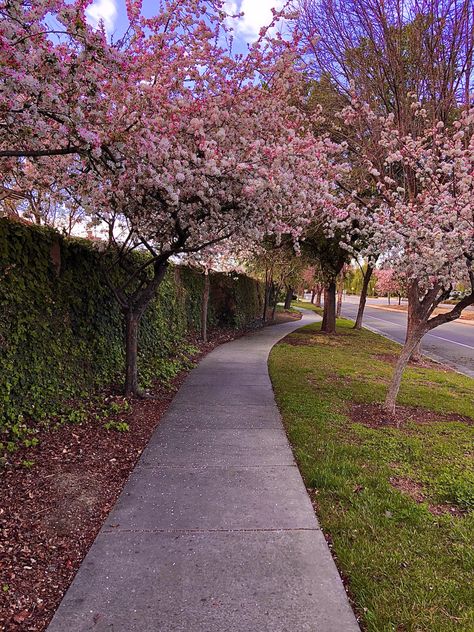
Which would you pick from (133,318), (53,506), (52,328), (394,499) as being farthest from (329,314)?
(53,506)

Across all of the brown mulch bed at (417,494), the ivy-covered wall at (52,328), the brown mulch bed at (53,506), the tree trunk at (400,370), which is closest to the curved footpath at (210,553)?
the brown mulch bed at (53,506)

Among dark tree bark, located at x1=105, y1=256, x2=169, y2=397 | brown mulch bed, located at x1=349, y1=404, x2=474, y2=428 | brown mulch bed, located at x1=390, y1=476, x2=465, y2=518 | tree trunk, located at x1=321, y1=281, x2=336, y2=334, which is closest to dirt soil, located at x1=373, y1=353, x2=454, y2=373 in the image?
tree trunk, located at x1=321, y1=281, x2=336, y2=334

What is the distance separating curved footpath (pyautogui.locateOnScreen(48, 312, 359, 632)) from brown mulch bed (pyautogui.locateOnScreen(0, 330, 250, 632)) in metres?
0.13

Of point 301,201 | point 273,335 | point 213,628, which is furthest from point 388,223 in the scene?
point 273,335

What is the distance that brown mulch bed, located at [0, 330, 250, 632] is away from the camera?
8.16 feet

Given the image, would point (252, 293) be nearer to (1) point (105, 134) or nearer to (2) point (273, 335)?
(2) point (273, 335)

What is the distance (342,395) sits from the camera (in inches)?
293

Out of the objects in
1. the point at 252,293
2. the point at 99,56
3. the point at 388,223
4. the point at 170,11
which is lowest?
the point at 252,293

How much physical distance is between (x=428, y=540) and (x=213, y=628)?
5.75 feet

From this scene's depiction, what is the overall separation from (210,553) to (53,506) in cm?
140

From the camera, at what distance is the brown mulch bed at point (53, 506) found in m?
2.49

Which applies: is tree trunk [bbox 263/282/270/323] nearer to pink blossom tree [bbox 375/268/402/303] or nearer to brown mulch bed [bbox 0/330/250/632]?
pink blossom tree [bbox 375/268/402/303]

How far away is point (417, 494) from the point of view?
12.7ft

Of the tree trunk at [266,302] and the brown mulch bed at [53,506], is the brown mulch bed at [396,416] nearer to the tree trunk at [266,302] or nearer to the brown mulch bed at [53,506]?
the brown mulch bed at [53,506]
